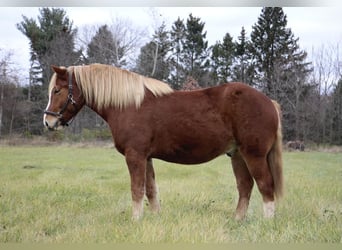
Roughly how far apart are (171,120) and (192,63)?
2.51ft

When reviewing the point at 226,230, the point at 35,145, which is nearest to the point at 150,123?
the point at 226,230

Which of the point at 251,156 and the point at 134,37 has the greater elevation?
the point at 134,37

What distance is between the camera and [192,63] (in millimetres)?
→ 3281

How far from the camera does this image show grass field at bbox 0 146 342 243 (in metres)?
2.62

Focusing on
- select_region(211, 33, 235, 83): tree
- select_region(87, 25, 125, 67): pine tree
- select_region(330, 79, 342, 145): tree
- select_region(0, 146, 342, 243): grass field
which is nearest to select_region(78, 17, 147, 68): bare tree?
select_region(87, 25, 125, 67): pine tree

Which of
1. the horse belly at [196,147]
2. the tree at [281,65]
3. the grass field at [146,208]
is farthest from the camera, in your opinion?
the tree at [281,65]

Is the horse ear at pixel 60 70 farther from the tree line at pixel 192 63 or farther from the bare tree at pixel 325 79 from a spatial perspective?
the bare tree at pixel 325 79

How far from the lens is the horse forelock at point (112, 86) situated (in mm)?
2744

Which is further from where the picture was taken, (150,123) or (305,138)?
(305,138)

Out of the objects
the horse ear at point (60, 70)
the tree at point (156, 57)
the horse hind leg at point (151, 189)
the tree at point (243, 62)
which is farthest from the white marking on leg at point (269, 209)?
the horse ear at point (60, 70)

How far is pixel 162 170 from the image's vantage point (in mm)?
3406

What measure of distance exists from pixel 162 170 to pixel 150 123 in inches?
32.1

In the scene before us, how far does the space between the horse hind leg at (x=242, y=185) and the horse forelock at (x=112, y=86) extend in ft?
2.60

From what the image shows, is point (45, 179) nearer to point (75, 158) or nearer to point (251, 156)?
point (75, 158)
